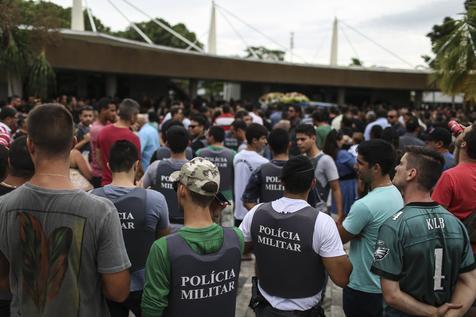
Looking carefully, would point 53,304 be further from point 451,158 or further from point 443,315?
point 451,158

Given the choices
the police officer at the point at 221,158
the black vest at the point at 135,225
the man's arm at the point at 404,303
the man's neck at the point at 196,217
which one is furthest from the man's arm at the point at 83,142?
the man's arm at the point at 404,303

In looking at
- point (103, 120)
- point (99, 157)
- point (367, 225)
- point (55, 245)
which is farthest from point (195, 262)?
point (103, 120)

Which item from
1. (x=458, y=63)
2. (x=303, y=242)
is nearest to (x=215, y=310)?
(x=303, y=242)

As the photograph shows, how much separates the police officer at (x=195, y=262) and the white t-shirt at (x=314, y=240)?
0.46 meters

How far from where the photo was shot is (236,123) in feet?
24.8

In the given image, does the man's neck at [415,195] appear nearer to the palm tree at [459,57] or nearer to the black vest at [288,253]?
the black vest at [288,253]

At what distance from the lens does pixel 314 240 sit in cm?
281

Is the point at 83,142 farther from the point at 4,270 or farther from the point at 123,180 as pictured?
the point at 4,270

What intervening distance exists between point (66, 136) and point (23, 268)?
70 centimetres

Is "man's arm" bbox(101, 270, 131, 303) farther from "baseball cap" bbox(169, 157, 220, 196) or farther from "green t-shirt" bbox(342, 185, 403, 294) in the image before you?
"green t-shirt" bbox(342, 185, 403, 294)

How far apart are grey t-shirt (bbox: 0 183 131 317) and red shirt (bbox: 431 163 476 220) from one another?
259cm

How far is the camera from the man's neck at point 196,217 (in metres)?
2.53

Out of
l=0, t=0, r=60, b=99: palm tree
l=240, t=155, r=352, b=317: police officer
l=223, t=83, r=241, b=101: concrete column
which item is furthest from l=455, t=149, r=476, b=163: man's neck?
l=223, t=83, r=241, b=101: concrete column

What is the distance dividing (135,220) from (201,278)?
97 centimetres
